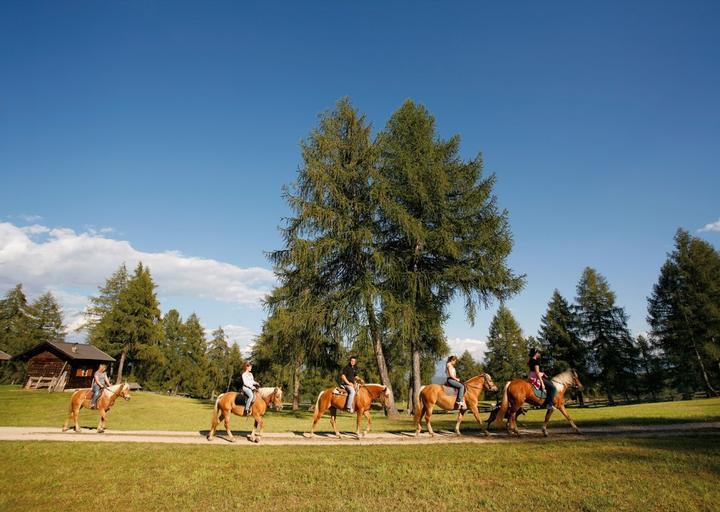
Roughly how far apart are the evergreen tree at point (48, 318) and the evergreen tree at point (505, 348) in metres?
69.2

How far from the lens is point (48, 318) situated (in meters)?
60.8

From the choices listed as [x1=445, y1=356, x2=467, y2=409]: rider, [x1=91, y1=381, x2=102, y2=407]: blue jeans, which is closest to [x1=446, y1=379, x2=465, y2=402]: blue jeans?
Result: [x1=445, y1=356, x2=467, y2=409]: rider

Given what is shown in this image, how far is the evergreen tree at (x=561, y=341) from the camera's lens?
39969 mm

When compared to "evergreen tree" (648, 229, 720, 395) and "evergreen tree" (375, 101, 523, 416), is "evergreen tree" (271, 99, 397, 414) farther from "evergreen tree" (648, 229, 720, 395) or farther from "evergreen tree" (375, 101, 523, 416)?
"evergreen tree" (648, 229, 720, 395)

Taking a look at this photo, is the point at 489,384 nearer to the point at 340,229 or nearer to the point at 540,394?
the point at 540,394

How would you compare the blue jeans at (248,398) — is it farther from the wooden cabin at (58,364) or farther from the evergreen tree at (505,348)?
the evergreen tree at (505,348)

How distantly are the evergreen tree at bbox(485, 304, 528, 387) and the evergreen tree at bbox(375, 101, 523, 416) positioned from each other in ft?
116

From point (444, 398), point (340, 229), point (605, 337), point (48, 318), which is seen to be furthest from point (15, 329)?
point (605, 337)

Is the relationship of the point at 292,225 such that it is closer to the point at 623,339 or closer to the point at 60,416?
the point at 60,416

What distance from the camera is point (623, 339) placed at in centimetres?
3859

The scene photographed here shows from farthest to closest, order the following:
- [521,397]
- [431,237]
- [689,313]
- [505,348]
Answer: [505,348], [689,313], [431,237], [521,397]

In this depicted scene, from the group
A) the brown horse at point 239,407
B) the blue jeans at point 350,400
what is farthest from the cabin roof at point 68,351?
the blue jeans at point 350,400

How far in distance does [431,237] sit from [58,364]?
127 feet

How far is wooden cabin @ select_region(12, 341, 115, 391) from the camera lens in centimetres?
3528
